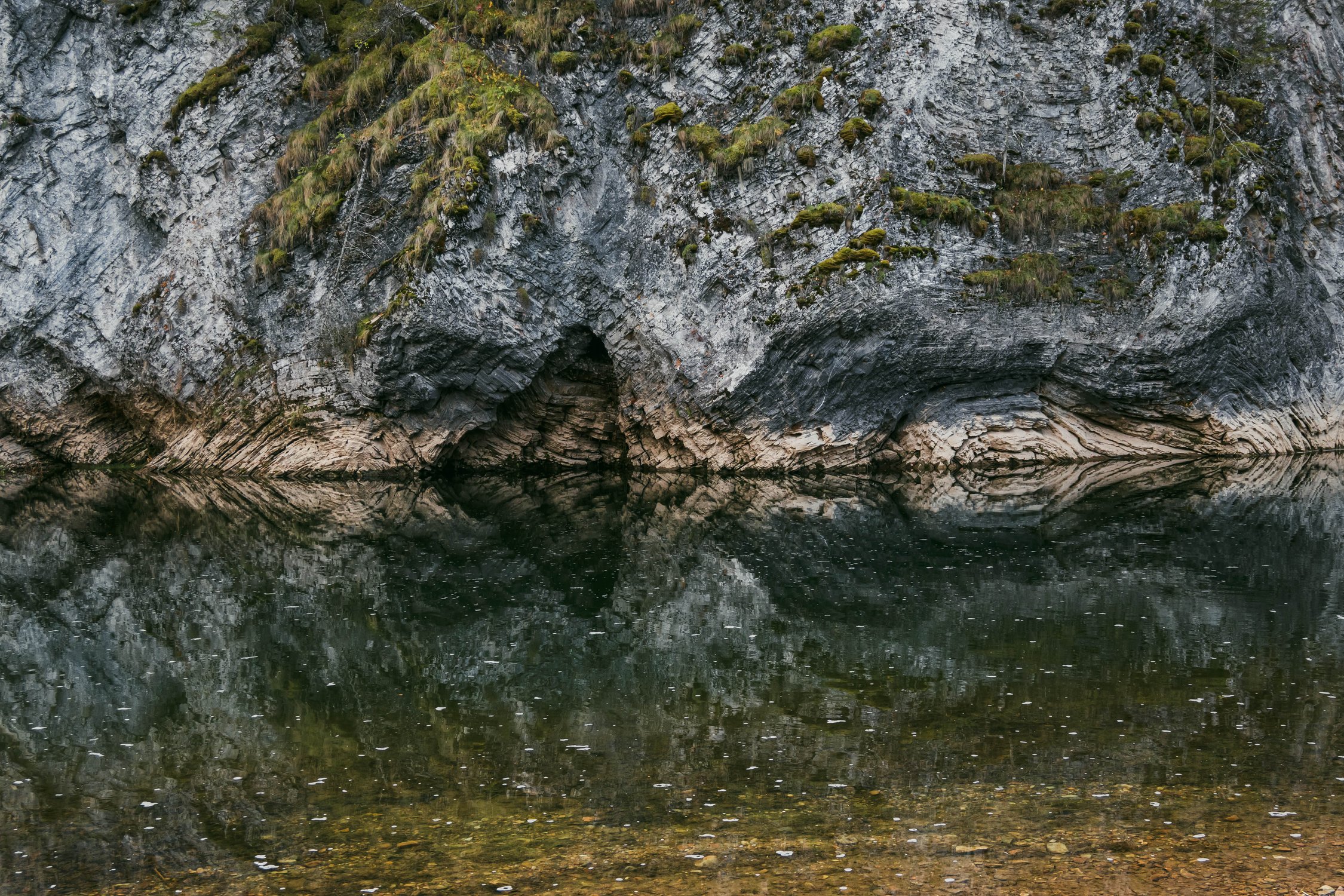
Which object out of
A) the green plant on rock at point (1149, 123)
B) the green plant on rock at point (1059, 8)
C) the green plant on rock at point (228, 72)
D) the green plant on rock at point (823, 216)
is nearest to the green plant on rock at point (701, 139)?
the green plant on rock at point (823, 216)

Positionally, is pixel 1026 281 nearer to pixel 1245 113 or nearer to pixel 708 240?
pixel 1245 113

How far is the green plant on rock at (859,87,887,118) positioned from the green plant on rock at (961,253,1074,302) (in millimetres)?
5518

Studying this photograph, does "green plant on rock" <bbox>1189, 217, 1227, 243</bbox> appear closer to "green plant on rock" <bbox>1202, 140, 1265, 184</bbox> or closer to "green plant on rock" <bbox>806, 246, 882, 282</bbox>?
"green plant on rock" <bbox>1202, 140, 1265, 184</bbox>

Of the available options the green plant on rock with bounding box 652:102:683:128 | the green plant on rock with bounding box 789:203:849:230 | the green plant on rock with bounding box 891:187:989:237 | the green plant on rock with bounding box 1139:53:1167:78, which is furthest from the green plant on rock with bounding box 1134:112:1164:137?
the green plant on rock with bounding box 652:102:683:128

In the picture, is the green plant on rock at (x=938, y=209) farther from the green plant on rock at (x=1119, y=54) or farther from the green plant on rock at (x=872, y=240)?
the green plant on rock at (x=1119, y=54)

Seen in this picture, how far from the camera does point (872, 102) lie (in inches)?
1176

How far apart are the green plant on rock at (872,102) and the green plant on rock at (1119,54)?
23.4 feet

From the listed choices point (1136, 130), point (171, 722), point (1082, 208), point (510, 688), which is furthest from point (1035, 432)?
point (171, 722)

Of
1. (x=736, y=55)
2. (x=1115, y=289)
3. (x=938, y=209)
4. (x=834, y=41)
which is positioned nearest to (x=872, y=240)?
(x=938, y=209)

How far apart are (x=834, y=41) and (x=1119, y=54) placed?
8.47 m

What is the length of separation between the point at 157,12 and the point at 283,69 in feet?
16.6

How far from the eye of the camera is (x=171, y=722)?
1048 centimetres

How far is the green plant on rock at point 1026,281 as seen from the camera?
28625 mm

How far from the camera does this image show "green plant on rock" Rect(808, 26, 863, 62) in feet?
101
